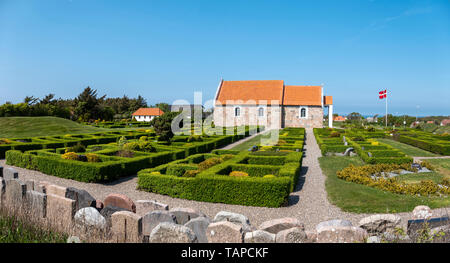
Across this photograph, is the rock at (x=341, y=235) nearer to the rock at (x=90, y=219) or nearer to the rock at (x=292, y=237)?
the rock at (x=292, y=237)

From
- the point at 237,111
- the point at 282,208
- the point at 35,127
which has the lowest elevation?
the point at 282,208

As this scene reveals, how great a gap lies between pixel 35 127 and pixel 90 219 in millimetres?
29100

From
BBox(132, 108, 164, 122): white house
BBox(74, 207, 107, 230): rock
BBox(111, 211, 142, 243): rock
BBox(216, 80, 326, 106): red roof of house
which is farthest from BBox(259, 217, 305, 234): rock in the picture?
BBox(132, 108, 164, 122): white house

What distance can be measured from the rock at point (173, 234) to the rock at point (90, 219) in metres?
1.17

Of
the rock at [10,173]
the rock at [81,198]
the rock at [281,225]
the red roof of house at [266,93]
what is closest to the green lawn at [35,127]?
the rock at [10,173]

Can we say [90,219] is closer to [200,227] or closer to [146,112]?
[200,227]

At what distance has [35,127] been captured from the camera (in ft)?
93.5

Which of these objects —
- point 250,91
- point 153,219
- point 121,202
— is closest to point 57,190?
point 121,202

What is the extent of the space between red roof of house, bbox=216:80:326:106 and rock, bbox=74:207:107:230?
38.2m

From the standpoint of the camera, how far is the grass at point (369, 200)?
7730 millimetres

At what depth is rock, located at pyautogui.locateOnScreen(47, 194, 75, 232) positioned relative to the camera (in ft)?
17.0

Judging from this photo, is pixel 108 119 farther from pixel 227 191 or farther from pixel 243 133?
pixel 227 191

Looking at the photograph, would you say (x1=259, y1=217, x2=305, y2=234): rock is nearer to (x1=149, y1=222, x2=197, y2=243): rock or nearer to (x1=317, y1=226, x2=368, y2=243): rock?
(x1=317, y1=226, x2=368, y2=243): rock
